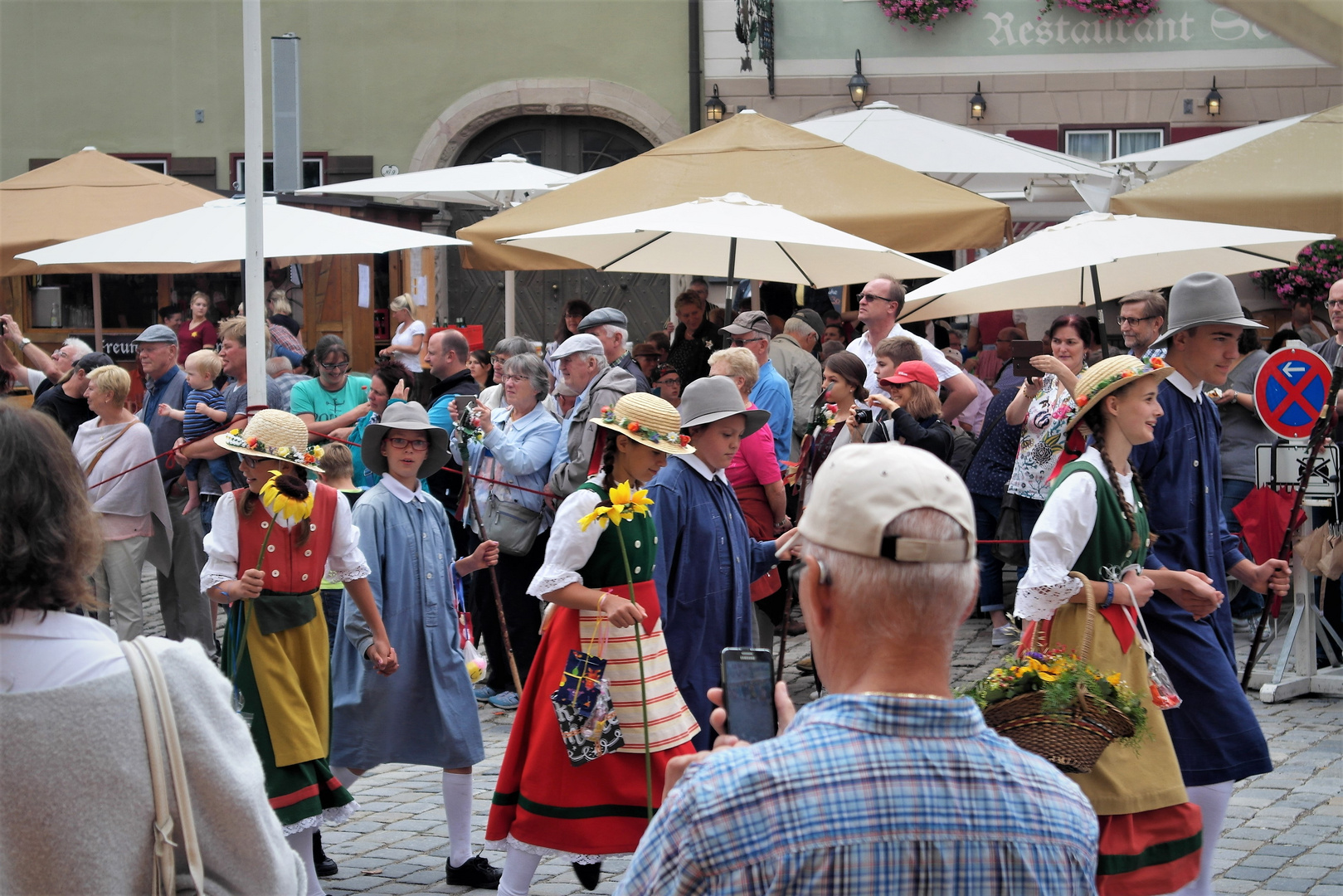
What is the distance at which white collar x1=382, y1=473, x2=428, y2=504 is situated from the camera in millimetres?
5430

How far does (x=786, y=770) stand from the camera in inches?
68.2

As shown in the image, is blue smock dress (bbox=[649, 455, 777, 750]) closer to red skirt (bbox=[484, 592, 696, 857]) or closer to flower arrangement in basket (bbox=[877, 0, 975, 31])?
red skirt (bbox=[484, 592, 696, 857])

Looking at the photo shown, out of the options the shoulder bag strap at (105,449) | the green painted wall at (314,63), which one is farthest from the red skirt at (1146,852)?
the green painted wall at (314,63)

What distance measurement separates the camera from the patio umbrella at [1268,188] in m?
8.14

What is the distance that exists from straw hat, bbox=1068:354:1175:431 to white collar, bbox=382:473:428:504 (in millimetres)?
2521

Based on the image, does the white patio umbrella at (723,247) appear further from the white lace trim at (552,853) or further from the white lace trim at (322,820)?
the white lace trim at (552,853)

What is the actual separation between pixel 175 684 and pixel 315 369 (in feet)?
28.4

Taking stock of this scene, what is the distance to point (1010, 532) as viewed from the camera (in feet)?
25.6

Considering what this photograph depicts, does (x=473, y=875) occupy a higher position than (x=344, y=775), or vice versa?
(x=344, y=775)

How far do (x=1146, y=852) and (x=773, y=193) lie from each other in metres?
6.35

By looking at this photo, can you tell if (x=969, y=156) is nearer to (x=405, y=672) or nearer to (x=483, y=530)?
(x=483, y=530)

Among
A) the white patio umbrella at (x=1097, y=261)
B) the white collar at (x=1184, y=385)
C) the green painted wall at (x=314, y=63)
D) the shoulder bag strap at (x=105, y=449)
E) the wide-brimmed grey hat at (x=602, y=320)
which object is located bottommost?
the shoulder bag strap at (x=105, y=449)

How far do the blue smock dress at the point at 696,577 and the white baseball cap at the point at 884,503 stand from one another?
3005mm

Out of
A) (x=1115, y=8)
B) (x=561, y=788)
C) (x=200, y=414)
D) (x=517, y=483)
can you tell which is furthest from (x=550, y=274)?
(x=561, y=788)
